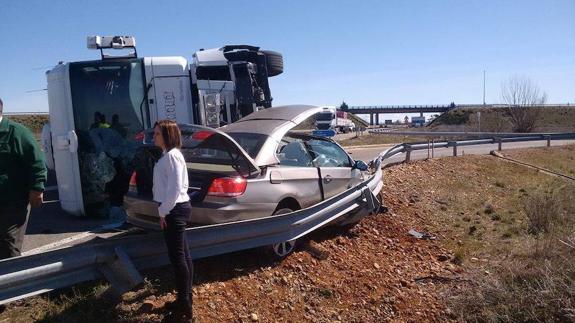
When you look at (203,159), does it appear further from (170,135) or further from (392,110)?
(392,110)

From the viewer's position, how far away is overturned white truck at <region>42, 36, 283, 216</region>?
7941 millimetres

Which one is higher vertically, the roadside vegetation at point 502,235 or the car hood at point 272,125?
the car hood at point 272,125

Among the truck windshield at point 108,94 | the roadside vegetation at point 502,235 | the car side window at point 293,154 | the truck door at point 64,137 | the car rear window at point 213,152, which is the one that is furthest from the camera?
the truck windshield at point 108,94

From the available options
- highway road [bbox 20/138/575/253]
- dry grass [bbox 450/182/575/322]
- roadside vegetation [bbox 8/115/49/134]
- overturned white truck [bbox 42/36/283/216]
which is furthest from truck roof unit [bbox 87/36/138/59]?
roadside vegetation [bbox 8/115/49/134]

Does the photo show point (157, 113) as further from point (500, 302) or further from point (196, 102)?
point (500, 302)

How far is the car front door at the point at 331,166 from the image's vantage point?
22.0 ft

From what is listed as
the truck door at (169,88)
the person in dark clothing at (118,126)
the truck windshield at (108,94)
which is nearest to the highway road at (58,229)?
the person in dark clothing at (118,126)

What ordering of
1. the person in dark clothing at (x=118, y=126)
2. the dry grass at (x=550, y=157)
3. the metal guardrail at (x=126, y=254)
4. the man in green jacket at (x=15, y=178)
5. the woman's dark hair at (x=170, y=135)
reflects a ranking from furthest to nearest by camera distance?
the dry grass at (x=550, y=157) → the person in dark clothing at (x=118, y=126) → the man in green jacket at (x=15, y=178) → the woman's dark hair at (x=170, y=135) → the metal guardrail at (x=126, y=254)

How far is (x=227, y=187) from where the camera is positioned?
16.7ft

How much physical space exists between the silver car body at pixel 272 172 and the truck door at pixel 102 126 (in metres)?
2.66

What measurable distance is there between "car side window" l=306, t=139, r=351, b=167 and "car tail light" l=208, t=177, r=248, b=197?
68.4 inches

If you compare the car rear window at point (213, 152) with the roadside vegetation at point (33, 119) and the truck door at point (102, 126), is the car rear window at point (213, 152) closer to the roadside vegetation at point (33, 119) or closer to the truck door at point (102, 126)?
the truck door at point (102, 126)

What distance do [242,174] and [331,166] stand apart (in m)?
2.08

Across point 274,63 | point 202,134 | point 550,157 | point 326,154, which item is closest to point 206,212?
point 202,134
